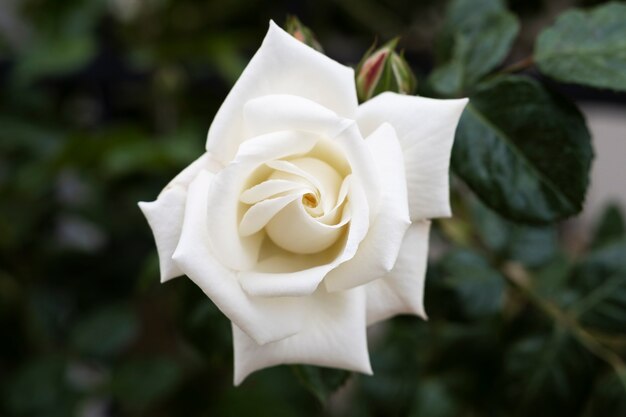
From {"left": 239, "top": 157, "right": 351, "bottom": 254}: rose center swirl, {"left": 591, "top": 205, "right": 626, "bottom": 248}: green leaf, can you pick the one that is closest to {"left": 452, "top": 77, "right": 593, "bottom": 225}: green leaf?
{"left": 239, "top": 157, "right": 351, "bottom": 254}: rose center swirl

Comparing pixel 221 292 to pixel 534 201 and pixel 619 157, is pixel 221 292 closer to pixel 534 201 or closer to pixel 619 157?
pixel 534 201

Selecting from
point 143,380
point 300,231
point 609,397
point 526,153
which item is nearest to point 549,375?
point 609,397

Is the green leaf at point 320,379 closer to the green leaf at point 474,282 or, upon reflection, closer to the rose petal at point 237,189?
the rose petal at point 237,189

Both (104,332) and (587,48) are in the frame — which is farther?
(104,332)

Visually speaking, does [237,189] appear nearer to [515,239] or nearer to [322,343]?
[322,343]

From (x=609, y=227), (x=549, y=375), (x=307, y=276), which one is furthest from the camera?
(x=609, y=227)

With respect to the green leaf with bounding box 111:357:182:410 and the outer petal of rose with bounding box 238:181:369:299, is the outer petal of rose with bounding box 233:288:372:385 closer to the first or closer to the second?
the outer petal of rose with bounding box 238:181:369:299
